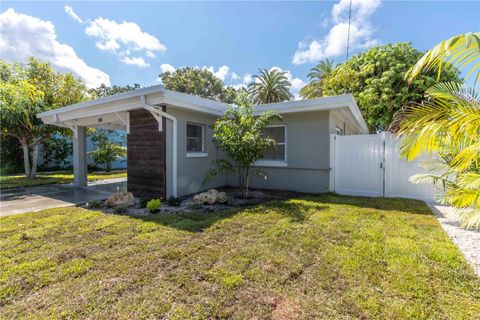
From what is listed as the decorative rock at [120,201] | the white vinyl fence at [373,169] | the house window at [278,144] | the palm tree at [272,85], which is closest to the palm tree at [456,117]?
the white vinyl fence at [373,169]

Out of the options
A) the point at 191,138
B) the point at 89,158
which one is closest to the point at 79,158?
the point at 191,138

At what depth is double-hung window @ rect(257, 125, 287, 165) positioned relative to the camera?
293 inches

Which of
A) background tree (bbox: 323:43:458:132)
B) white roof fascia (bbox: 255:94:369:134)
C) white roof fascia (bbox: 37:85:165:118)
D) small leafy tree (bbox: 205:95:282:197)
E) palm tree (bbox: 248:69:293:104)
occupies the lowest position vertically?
small leafy tree (bbox: 205:95:282:197)

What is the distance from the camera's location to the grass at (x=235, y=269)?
1.96 metres

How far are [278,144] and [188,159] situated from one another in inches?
114

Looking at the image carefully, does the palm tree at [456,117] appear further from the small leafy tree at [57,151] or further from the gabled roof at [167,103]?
the small leafy tree at [57,151]

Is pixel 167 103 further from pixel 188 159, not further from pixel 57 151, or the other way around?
pixel 57 151

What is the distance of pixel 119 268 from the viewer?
263 centimetres

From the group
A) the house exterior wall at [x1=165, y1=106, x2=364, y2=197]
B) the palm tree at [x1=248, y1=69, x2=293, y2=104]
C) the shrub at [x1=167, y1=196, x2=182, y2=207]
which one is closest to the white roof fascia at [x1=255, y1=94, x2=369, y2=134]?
the house exterior wall at [x1=165, y1=106, x2=364, y2=197]

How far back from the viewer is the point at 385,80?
1299cm

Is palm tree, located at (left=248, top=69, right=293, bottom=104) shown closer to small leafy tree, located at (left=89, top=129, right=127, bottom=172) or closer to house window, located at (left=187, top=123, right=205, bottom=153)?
small leafy tree, located at (left=89, top=129, right=127, bottom=172)

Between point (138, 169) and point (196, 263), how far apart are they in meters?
4.76

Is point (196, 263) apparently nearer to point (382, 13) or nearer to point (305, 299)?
point (305, 299)

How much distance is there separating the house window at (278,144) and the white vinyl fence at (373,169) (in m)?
1.45
